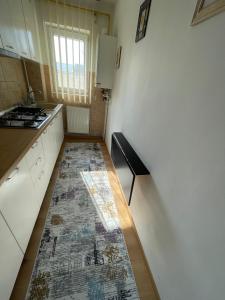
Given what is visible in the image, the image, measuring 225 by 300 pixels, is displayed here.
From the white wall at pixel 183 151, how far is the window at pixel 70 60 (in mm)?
1702

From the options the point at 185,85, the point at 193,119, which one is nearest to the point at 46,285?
the point at 193,119

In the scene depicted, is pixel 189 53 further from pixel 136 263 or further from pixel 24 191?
pixel 136 263

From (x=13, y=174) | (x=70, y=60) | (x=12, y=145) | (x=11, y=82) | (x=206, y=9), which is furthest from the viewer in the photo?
(x=70, y=60)

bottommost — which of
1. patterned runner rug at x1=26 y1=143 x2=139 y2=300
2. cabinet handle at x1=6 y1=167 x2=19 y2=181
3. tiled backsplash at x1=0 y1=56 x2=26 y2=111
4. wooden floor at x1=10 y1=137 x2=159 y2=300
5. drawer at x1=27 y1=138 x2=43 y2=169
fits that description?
wooden floor at x1=10 y1=137 x2=159 y2=300

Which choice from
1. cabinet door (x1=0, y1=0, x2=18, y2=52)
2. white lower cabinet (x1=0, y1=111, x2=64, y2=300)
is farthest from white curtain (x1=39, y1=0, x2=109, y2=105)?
white lower cabinet (x1=0, y1=111, x2=64, y2=300)

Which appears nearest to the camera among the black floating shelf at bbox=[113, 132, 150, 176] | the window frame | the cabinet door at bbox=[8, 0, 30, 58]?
the black floating shelf at bbox=[113, 132, 150, 176]

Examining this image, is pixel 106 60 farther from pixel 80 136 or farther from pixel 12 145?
pixel 12 145

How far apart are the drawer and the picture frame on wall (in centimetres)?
139

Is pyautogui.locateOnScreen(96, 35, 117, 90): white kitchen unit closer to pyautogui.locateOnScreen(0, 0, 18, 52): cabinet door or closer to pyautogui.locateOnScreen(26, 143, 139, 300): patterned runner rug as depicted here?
pyautogui.locateOnScreen(0, 0, 18, 52): cabinet door

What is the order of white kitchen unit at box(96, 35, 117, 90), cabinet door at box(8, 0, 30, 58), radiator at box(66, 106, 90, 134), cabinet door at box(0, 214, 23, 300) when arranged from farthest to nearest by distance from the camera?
radiator at box(66, 106, 90, 134) < white kitchen unit at box(96, 35, 117, 90) < cabinet door at box(8, 0, 30, 58) < cabinet door at box(0, 214, 23, 300)

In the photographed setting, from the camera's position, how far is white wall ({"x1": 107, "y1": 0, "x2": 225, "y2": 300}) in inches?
22.9

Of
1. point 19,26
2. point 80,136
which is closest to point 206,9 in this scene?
point 19,26

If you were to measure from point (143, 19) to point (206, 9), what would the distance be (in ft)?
3.08

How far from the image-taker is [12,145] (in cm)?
107
